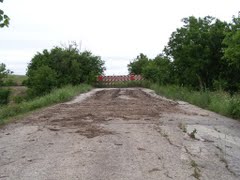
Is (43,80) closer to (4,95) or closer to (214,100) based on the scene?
(4,95)

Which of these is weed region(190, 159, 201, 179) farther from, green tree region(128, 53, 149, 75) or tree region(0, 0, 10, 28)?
green tree region(128, 53, 149, 75)

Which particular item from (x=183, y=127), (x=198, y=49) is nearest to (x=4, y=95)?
(x=198, y=49)

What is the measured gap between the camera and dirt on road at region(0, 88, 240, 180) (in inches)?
264

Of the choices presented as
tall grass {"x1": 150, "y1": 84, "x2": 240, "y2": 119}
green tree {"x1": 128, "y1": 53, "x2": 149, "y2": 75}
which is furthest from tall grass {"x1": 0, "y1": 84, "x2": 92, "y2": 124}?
green tree {"x1": 128, "y1": 53, "x2": 149, "y2": 75}

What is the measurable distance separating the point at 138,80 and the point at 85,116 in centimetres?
3084

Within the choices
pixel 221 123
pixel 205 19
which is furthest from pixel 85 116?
pixel 205 19

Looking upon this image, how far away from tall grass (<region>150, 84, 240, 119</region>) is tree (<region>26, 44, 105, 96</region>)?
14.9 metres

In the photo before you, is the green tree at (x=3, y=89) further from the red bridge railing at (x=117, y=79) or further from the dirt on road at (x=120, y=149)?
the dirt on road at (x=120, y=149)

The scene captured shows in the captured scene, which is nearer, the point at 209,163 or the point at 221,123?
the point at 209,163

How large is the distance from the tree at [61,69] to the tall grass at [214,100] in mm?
14866

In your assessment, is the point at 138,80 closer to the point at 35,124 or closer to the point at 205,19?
the point at 205,19

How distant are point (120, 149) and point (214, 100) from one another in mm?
9770

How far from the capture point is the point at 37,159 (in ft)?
24.9

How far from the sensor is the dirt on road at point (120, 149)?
6695mm
